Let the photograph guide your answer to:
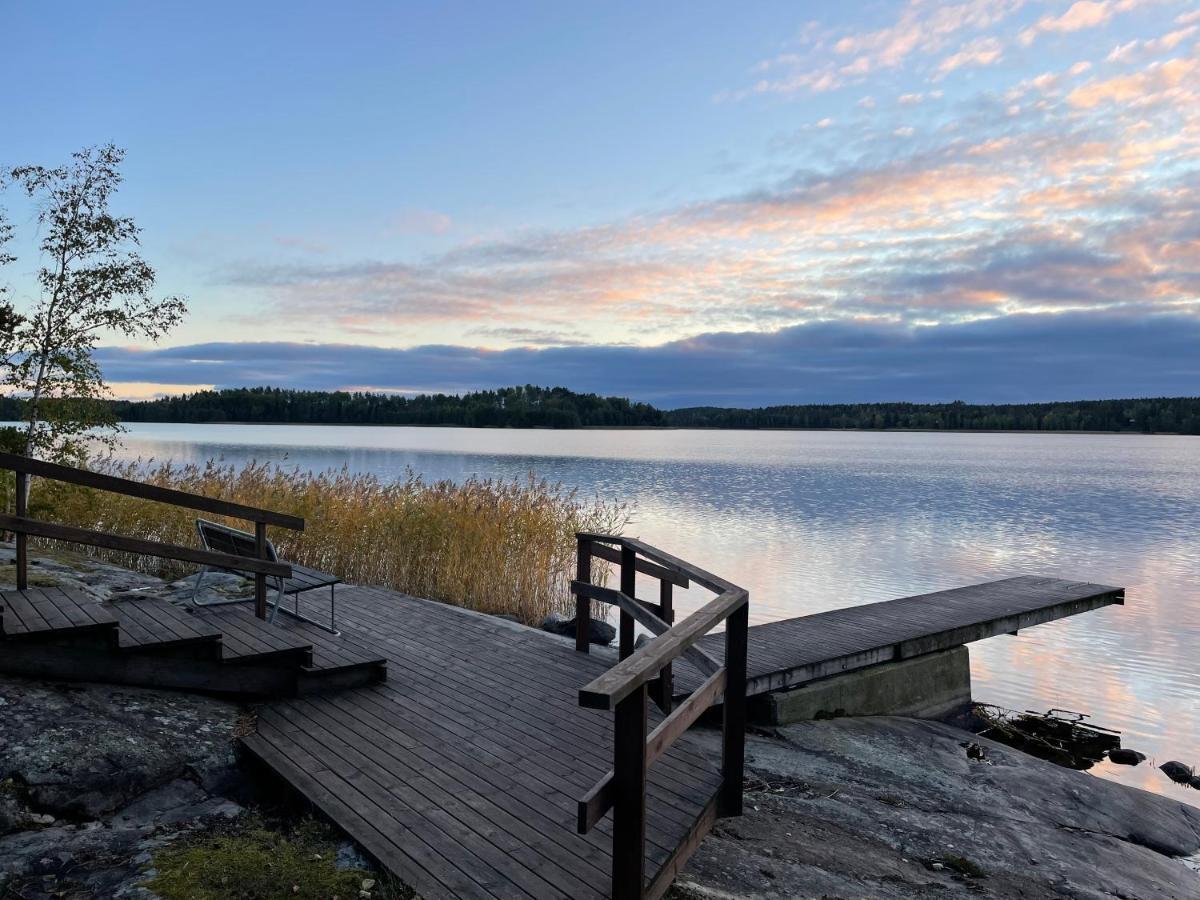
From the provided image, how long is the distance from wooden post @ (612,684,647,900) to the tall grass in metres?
8.01

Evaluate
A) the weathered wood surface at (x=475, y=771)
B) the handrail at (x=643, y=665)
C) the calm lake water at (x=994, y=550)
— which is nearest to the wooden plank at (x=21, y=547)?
the weathered wood surface at (x=475, y=771)

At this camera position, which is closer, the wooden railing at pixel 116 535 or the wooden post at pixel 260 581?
the wooden railing at pixel 116 535

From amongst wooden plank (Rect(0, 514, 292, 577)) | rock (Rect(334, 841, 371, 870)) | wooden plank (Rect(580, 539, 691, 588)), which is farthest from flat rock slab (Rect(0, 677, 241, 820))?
wooden plank (Rect(580, 539, 691, 588))

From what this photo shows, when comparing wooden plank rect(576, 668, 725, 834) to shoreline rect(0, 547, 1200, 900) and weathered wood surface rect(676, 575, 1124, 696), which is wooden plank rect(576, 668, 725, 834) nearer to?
shoreline rect(0, 547, 1200, 900)

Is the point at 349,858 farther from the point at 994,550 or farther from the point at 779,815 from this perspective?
the point at 994,550

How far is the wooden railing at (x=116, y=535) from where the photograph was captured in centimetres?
561

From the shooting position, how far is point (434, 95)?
18.4 meters

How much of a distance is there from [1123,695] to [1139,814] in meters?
4.97

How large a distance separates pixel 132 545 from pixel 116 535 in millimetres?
199

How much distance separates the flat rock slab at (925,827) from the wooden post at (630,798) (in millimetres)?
578

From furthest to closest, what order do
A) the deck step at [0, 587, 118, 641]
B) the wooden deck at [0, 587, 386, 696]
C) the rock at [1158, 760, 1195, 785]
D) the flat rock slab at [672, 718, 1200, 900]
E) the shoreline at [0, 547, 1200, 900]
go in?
the rock at [1158, 760, 1195, 785] < the wooden deck at [0, 587, 386, 696] < the deck step at [0, 587, 118, 641] < the flat rock slab at [672, 718, 1200, 900] < the shoreline at [0, 547, 1200, 900]

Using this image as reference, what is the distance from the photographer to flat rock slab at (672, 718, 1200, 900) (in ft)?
13.4

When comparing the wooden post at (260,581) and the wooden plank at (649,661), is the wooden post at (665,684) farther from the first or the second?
the wooden post at (260,581)

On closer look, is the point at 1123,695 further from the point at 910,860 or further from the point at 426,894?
the point at 426,894
